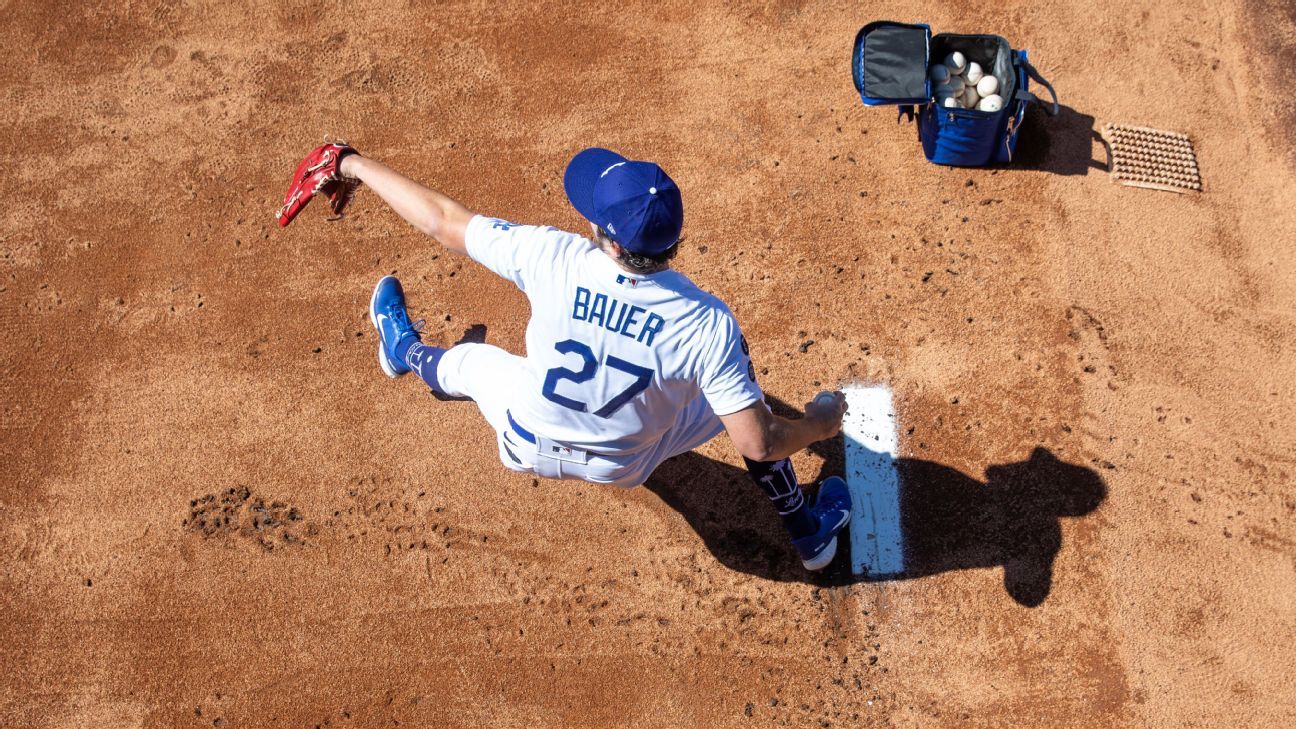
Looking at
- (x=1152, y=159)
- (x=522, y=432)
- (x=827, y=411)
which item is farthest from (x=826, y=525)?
(x=1152, y=159)

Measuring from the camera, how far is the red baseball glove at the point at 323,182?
10.2 ft

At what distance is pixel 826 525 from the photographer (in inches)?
147

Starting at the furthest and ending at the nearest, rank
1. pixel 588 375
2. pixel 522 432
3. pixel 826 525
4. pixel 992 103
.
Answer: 1. pixel 992 103
2. pixel 826 525
3. pixel 522 432
4. pixel 588 375

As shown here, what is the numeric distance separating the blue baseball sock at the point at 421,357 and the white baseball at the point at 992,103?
113 inches

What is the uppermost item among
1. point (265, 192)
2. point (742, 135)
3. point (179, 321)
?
point (742, 135)

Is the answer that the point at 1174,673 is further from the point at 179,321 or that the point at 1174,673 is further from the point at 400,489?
the point at 179,321

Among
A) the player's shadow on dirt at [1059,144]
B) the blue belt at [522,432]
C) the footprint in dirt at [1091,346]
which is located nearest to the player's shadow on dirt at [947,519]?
the footprint in dirt at [1091,346]

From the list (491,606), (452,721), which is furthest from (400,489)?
(452,721)

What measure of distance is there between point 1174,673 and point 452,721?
306cm

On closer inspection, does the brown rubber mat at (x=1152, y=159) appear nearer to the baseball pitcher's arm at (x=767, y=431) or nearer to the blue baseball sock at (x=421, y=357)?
the baseball pitcher's arm at (x=767, y=431)

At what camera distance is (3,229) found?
16.2 feet

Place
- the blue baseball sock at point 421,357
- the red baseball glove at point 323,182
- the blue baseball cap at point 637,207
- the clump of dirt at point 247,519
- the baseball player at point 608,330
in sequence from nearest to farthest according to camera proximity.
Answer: the blue baseball cap at point 637,207, the baseball player at point 608,330, the red baseball glove at point 323,182, the blue baseball sock at point 421,357, the clump of dirt at point 247,519

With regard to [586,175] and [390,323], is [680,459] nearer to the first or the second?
[390,323]

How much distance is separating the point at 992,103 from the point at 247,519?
4.17m
